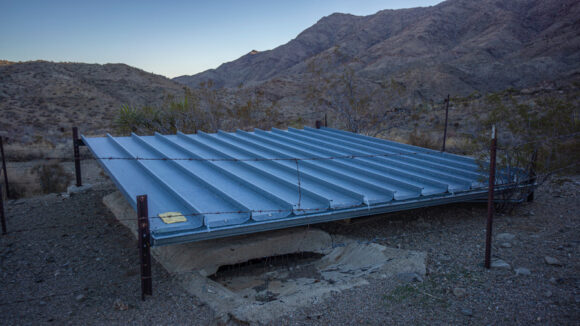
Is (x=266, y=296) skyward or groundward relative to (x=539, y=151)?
groundward

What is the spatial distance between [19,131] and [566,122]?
114 ft

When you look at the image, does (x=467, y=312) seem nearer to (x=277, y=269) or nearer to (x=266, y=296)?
(x=266, y=296)

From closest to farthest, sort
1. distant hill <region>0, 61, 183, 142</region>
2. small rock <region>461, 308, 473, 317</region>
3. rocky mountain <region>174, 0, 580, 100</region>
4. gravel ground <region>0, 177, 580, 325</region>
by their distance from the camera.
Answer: small rock <region>461, 308, 473, 317</region> → gravel ground <region>0, 177, 580, 325</region> → distant hill <region>0, 61, 183, 142</region> → rocky mountain <region>174, 0, 580, 100</region>

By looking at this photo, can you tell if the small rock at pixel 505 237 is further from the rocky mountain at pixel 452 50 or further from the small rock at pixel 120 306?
the rocky mountain at pixel 452 50

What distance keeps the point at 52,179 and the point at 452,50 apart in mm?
60668

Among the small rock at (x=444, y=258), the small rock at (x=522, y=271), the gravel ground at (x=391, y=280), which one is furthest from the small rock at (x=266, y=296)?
the small rock at (x=522, y=271)

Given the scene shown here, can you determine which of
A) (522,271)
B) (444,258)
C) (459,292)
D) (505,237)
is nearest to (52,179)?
(444,258)

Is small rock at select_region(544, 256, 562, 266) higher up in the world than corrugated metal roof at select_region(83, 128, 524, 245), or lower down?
lower down

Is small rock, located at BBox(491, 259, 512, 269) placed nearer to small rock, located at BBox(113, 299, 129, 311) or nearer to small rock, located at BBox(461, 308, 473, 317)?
small rock, located at BBox(461, 308, 473, 317)

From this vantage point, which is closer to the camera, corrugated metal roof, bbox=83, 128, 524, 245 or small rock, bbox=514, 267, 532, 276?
small rock, bbox=514, 267, 532, 276

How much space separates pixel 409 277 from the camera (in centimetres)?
537

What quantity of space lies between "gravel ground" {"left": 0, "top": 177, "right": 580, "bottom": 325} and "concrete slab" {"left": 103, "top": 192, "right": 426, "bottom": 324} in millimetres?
228

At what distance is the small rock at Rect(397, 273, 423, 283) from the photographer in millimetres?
5305

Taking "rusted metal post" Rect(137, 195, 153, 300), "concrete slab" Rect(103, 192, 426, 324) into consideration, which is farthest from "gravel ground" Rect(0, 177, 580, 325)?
"rusted metal post" Rect(137, 195, 153, 300)
